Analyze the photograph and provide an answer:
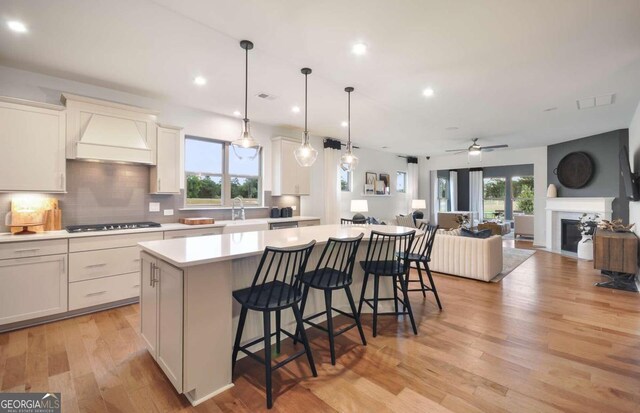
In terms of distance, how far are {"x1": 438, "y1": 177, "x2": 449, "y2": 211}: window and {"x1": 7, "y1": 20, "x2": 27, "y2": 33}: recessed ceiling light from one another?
11.6 m

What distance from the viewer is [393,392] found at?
1.96m

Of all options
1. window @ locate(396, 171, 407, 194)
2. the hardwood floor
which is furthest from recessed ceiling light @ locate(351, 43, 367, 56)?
window @ locate(396, 171, 407, 194)

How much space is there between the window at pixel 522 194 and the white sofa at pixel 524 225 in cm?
205

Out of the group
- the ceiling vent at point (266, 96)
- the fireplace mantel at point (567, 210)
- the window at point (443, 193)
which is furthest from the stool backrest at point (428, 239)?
the window at point (443, 193)

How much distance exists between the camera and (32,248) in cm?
288

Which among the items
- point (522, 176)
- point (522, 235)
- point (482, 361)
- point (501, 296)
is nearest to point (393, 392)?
point (482, 361)

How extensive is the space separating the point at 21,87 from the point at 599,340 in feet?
21.2

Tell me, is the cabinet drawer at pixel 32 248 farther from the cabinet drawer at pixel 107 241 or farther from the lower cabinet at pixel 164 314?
the lower cabinet at pixel 164 314

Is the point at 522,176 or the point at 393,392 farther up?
the point at 522,176

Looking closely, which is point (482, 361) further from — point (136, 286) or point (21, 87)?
point (21, 87)

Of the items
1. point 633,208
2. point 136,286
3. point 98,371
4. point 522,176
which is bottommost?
point 98,371

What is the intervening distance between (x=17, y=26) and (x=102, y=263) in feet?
7.61

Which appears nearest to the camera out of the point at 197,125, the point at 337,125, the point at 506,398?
the point at 506,398

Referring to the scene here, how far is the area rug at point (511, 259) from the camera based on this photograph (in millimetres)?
4894
